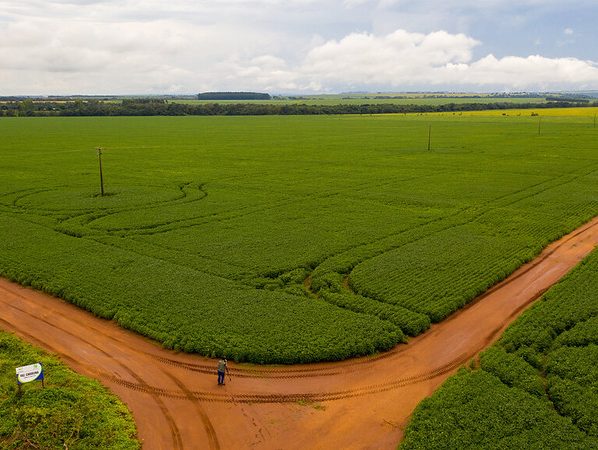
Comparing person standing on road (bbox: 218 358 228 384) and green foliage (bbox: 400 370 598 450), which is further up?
person standing on road (bbox: 218 358 228 384)

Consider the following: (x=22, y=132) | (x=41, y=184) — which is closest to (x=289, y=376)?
(x=41, y=184)

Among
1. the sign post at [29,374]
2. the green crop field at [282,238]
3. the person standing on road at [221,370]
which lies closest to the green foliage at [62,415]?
the sign post at [29,374]

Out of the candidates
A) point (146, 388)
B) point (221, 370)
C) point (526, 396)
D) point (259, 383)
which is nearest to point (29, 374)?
point (146, 388)

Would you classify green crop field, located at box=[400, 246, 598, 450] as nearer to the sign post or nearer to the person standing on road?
the person standing on road

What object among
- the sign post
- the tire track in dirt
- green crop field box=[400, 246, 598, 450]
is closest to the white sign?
the sign post

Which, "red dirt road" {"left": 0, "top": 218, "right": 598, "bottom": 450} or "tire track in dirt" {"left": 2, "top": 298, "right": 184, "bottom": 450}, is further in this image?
"red dirt road" {"left": 0, "top": 218, "right": 598, "bottom": 450}

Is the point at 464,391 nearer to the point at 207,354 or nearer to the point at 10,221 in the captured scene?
the point at 207,354
